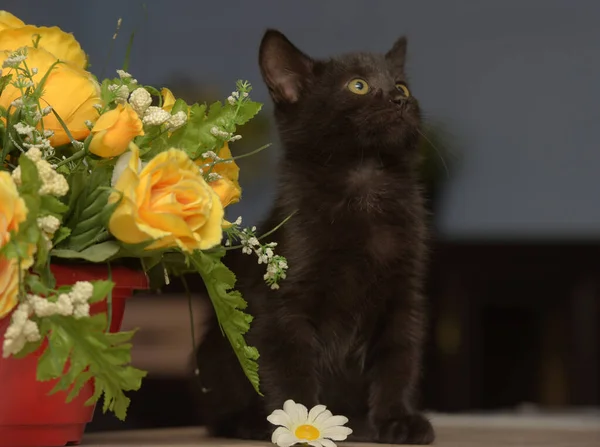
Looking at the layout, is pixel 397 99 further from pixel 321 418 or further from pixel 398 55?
pixel 321 418

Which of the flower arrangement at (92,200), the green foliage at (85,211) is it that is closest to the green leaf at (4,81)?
the flower arrangement at (92,200)

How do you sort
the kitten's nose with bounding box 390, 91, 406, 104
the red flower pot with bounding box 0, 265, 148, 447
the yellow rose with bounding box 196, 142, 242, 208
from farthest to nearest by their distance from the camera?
the kitten's nose with bounding box 390, 91, 406, 104 < the yellow rose with bounding box 196, 142, 242, 208 < the red flower pot with bounding box 0, 265, 148, 447

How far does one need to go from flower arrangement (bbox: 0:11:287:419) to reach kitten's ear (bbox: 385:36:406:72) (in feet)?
0.93

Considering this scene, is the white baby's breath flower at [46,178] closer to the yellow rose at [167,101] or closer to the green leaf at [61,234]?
the green leaf at [61,234]

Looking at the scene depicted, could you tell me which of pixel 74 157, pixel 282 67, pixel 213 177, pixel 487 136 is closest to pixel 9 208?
pixel 74 157

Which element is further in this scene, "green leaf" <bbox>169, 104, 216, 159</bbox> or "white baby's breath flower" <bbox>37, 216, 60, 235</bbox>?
"green leaf" <bbox>169, 104, 216, 159</bbox>

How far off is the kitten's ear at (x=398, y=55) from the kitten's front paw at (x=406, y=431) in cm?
45

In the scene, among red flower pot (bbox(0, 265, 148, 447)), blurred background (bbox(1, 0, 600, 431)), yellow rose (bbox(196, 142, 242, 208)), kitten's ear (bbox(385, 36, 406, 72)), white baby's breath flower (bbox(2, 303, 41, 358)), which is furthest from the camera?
blurred background (bbox(1, 0, 600, 431))

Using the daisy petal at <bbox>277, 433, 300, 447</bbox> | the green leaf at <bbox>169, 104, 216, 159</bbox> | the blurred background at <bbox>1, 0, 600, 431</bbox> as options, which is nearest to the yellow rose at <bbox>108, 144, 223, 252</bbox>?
the green leaf at <bbox>169, 104, 216, 159</bbox>

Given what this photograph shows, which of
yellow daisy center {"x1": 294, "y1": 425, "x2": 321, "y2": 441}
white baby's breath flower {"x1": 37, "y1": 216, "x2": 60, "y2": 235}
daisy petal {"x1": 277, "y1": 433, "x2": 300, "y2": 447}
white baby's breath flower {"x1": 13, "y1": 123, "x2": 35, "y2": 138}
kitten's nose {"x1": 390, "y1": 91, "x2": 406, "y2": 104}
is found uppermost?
kitten's nose {"x1": 390, "y1": 91, "x2": 406, "y2": 104}

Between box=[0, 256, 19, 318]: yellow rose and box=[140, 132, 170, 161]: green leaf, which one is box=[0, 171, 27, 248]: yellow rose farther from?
box=[140, 132, 170, 161]: green leaf

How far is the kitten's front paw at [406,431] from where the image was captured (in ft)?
2.85

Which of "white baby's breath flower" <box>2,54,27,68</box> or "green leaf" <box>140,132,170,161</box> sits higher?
"white baby's breath flower" <box>2,54,27,68</box>

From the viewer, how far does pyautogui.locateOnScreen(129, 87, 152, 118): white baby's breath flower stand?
2.52ft
